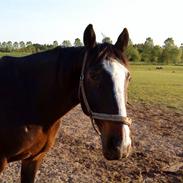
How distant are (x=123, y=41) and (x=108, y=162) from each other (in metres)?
3.46

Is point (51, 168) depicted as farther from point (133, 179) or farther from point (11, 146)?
point (11, 146)

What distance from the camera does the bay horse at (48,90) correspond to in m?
3.16

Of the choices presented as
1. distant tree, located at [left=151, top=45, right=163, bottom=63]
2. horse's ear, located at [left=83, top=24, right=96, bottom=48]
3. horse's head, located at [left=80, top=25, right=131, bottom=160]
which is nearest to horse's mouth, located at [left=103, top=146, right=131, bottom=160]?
horse's head, located at [left=80, top=25, right=131, bottom=160]

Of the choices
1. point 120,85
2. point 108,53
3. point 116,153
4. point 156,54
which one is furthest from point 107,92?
point 156,54

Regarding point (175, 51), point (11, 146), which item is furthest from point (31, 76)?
Result: point (175, 51)

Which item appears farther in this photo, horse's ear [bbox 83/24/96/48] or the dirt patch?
the dirt patch

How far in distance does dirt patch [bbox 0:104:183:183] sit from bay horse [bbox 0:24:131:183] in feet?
6.08

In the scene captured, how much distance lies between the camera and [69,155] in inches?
269

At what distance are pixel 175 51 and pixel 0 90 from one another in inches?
3933

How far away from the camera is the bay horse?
316 cm

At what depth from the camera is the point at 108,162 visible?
6391 mm

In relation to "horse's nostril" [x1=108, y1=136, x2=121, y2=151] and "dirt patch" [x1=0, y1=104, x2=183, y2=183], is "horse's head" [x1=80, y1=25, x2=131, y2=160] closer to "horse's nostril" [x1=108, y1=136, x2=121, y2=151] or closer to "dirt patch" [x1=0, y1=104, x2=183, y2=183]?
"horse's nostril" [x1=108, y1=136, x2=121, y2=151]

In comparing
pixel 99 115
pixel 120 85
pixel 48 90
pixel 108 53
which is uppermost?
pixel 108 53

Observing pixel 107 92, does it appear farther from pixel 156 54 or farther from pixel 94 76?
pixel 156 54
